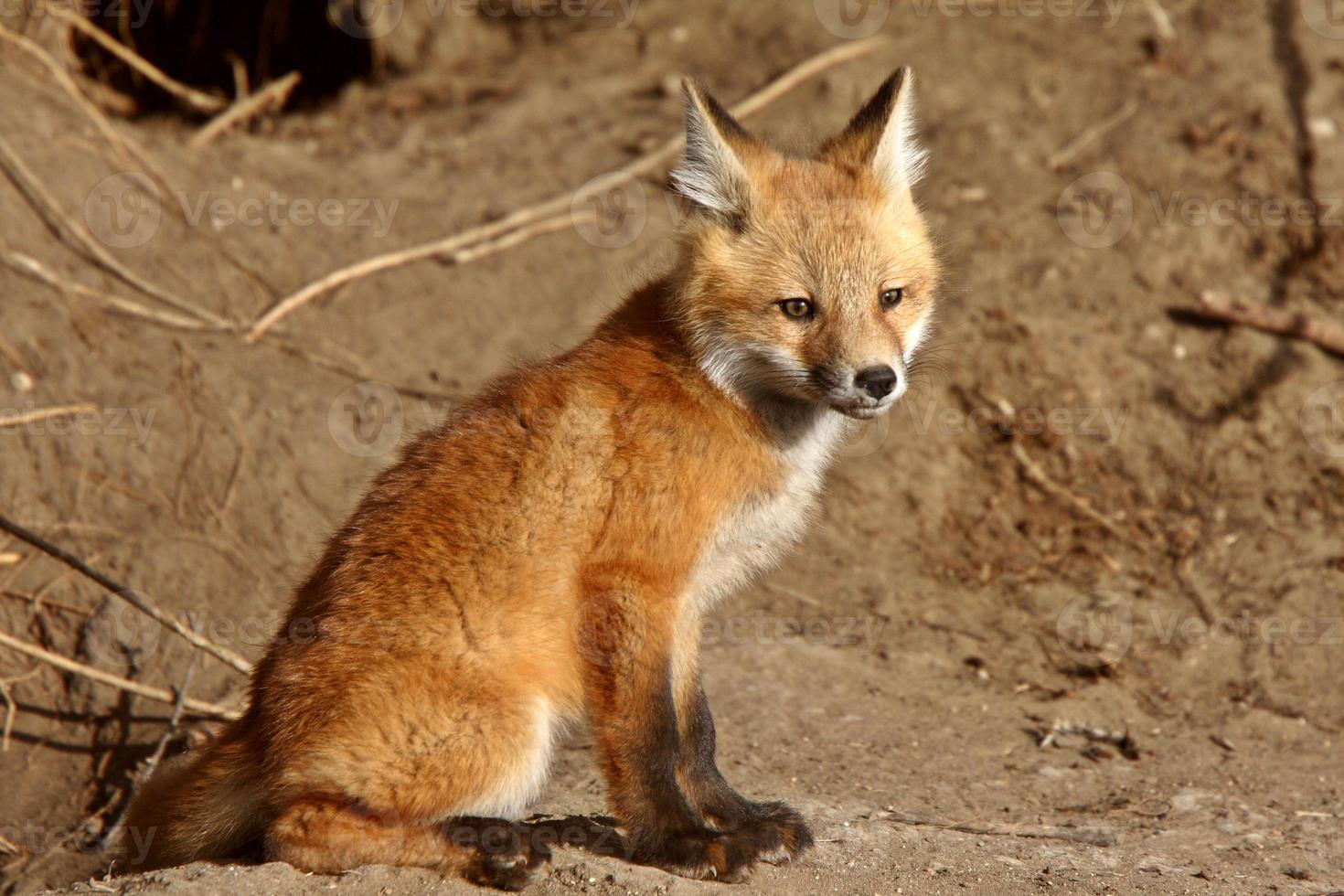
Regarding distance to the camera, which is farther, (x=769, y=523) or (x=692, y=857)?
(x=769, y=523)

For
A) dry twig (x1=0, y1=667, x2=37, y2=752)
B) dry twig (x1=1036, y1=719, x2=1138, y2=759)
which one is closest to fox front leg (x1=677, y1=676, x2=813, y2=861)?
dry twig (x1=1036, y1=719, x2=1138, y2=759)

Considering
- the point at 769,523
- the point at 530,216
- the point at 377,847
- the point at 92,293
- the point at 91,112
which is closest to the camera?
the point at 377,847

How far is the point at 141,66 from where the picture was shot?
895cm

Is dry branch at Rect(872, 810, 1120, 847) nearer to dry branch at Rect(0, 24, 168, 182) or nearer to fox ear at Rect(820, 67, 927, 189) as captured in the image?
fox ear at Rect(820, 67, 927, 189)

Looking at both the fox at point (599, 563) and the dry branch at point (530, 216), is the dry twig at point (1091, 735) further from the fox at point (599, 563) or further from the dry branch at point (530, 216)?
the dry branch at point (530, 216)

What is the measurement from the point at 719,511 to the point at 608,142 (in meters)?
5.62

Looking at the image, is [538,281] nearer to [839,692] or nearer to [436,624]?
[839,692]

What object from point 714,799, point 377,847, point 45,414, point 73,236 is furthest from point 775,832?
point 73,236

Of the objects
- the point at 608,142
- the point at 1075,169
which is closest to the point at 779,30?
the point at 608,142

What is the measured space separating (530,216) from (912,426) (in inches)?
117

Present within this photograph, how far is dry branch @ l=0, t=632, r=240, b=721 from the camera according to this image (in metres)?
5.59

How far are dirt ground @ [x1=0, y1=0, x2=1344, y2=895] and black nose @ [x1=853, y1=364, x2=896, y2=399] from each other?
1.00m

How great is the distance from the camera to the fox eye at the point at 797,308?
4.16 m

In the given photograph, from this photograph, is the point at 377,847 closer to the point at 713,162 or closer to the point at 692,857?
the point at 692,857
